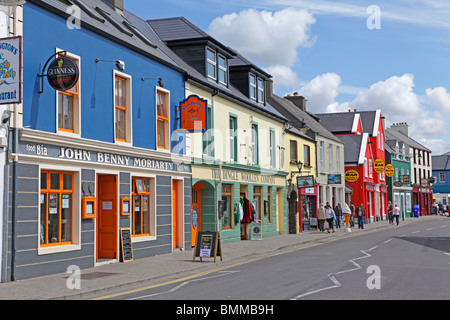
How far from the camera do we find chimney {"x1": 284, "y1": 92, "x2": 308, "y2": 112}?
148 ft

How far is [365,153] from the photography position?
52.6 meters

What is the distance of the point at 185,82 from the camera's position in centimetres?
2144

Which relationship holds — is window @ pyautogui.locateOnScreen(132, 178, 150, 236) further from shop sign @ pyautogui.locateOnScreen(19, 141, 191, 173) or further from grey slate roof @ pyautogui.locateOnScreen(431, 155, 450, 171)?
grey slate roof @ pyautogui.locateOnScreen(431, 155, 450, 171)

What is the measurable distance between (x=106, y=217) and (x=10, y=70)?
20.3 feet

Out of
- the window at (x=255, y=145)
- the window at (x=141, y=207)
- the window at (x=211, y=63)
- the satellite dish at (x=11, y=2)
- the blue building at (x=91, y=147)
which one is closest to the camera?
the satellite dish at (x=11, y=2)

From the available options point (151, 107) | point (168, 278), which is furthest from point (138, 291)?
point (151, 107)

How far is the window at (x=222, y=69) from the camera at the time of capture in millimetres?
25984

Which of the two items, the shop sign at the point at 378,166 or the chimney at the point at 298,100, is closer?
the chimney at the point at 298,100

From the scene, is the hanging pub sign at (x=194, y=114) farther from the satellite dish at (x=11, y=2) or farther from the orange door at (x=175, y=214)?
the satellite dish at (x=11, y=2)

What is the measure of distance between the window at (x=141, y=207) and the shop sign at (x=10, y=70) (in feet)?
21.9

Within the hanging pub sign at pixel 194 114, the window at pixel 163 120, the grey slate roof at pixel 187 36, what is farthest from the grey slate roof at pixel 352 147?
the window at pixel 163 120

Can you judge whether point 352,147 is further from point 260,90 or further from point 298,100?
point 260,90

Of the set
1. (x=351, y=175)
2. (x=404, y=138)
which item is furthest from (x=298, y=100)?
(x=404, y=138)

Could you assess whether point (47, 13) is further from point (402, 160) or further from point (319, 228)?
point (402, 160)
